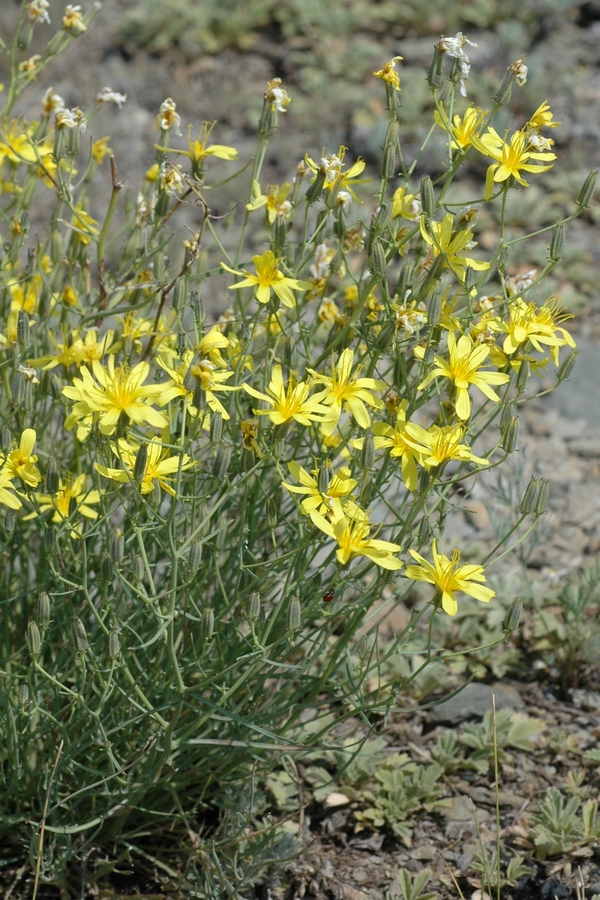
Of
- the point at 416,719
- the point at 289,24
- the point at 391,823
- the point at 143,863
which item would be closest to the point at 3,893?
the point at 143,863

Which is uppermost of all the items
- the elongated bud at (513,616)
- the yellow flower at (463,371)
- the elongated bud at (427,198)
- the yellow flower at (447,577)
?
the elongated bud at (427,198)

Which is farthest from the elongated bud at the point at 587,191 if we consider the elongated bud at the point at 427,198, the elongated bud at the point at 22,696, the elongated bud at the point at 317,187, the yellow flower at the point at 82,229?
the elongated bud at the point at 22,696

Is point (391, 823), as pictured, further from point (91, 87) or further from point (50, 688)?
point (91, 87)

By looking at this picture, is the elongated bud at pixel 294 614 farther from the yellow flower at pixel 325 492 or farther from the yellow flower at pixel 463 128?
the yellow flower at pixel 463 128

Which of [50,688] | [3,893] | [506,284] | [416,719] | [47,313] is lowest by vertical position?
[416,719]

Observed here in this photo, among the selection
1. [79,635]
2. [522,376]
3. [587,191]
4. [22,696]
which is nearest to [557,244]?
[587,191]

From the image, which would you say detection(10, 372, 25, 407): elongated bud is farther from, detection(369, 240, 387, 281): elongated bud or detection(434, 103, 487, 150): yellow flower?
detection(434, 103, 487, 150): yellow flower

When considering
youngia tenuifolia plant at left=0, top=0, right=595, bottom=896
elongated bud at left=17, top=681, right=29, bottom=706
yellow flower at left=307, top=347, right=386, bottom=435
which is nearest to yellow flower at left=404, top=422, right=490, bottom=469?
youngia tenuifolia plant at left=0, top=0, right=595, bottom=896
